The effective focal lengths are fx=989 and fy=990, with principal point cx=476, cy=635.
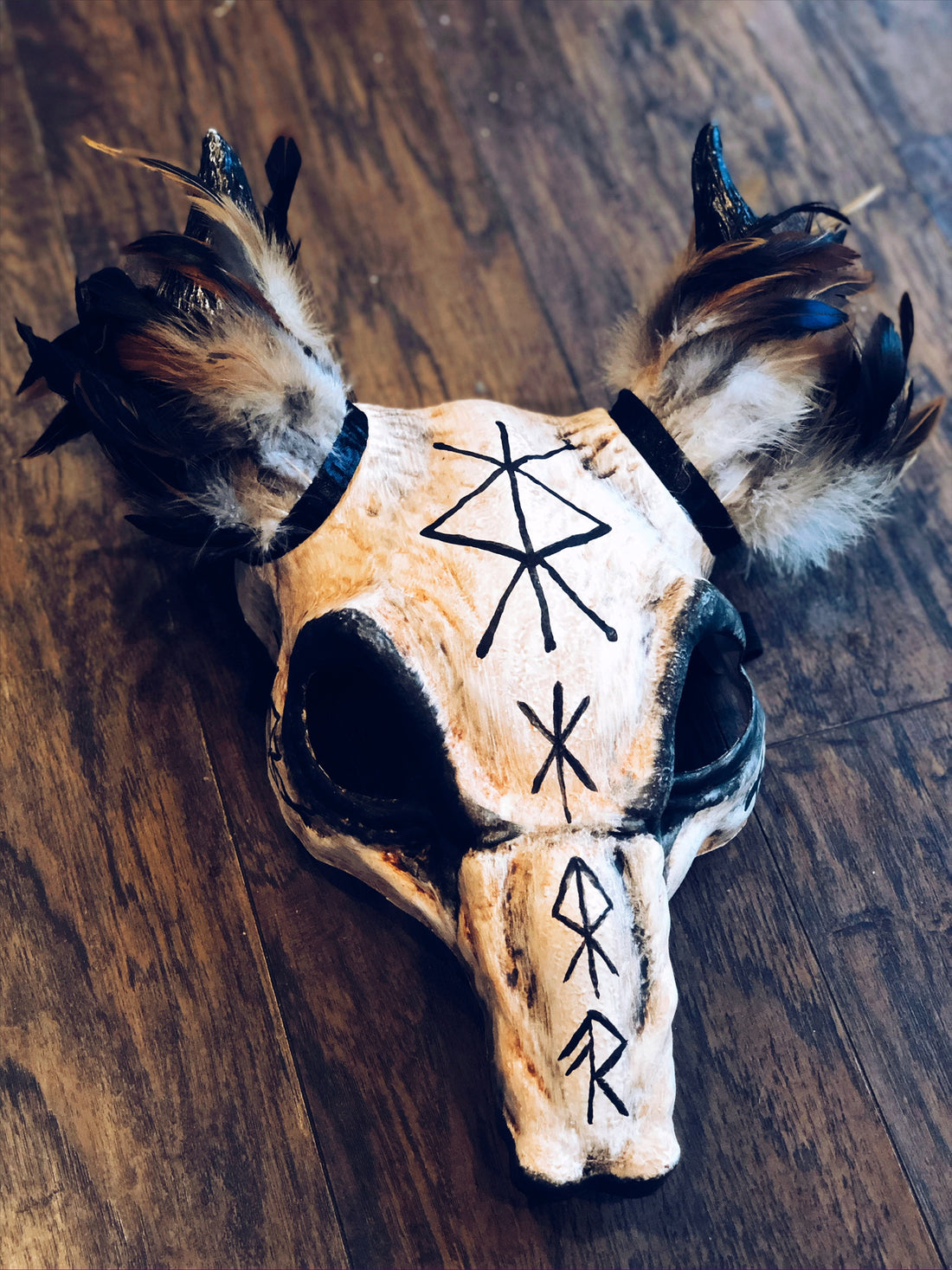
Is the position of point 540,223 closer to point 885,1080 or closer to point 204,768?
point 204,768

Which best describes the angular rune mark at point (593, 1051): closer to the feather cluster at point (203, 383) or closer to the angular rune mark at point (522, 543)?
the angular rune mark at point (522, 543)

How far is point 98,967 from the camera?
3.19 feet

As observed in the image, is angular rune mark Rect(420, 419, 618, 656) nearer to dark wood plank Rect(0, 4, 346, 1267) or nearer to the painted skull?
the painted skull

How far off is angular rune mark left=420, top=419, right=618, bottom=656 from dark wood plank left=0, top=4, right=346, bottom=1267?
408 millimetres

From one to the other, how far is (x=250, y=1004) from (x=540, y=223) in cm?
102

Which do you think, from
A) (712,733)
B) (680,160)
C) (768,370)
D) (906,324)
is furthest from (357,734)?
(680,160)

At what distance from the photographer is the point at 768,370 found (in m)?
0.86

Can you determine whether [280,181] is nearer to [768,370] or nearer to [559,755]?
[768,370]

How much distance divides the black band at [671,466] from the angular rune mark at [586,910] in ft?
1.10

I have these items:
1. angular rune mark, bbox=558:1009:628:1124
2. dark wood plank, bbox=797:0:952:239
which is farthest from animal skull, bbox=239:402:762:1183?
dark wood plank, bbox=797:0:952:239

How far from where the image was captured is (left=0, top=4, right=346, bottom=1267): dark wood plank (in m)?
0.91

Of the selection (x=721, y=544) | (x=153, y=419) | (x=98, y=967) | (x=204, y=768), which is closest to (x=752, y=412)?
(x=721, y=544)

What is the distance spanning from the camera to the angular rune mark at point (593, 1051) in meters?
0.75

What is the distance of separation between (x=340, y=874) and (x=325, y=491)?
1.28 feet
